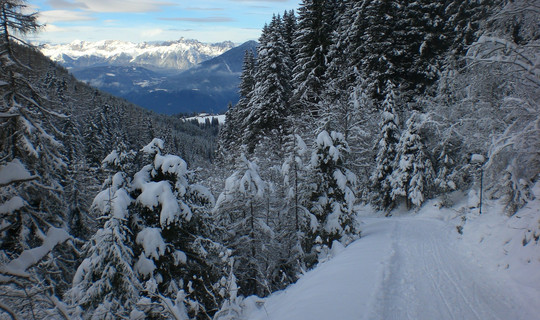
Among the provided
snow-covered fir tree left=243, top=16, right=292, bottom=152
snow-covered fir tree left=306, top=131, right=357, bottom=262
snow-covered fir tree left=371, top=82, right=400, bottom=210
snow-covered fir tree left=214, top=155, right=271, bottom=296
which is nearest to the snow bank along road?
snow-covered fir tree left=306, top=131, right=357, bottom=262

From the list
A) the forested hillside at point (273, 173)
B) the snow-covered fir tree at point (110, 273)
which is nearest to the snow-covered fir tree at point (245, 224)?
the forested hillside at point (273, 173)

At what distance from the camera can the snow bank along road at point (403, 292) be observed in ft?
19.4

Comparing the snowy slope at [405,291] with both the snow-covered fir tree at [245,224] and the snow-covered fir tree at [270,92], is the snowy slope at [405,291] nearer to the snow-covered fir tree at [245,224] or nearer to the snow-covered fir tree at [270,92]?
the snow-covered fir tree at [245,224]

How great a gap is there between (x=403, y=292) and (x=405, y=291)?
0.39 ft

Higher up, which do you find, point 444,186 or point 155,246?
point 155,246

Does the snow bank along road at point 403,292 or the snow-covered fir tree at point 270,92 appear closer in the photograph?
the snow bank along road at point 403,292

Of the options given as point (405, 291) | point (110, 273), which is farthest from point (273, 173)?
point (110, 273)

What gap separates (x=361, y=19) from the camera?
92.3 ft

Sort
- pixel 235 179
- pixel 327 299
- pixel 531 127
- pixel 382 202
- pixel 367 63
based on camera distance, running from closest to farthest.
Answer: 1. pixel 327 299
2. pixel 531 127
3. pixel 235 179
4. pixel 382 202
5. pixel 367 63

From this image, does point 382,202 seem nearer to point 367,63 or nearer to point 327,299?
point 367,63

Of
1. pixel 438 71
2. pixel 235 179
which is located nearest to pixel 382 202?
pixel 438 71

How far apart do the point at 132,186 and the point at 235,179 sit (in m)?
4.92

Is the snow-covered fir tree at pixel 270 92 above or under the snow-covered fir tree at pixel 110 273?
above

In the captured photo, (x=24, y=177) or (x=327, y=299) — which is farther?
(x=327, y=299)
